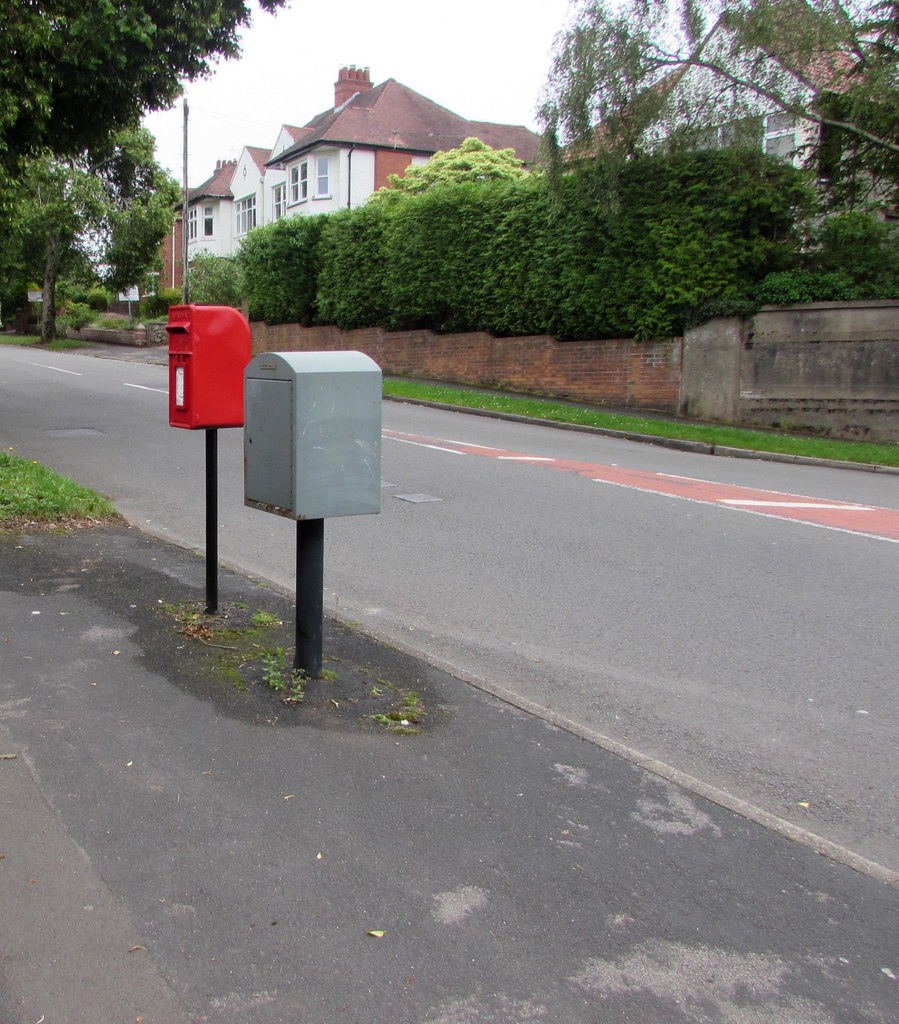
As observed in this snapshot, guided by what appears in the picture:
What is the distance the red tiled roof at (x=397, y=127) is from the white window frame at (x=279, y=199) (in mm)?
2937

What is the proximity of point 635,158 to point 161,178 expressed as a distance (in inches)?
990

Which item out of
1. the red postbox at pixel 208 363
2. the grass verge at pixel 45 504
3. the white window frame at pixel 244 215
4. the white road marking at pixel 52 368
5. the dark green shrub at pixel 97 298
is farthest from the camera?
the white window frame at pixel 244 215

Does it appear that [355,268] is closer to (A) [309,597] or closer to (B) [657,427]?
(B) [657,427]

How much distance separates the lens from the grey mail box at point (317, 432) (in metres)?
4.34

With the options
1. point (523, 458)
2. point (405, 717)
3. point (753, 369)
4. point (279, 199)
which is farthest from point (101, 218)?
point (405, 717)

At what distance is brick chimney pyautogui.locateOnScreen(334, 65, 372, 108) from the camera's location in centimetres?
5206

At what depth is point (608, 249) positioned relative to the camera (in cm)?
2255

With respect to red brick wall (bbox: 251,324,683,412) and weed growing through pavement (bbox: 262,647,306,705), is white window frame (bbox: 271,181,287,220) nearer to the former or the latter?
red brick wall (bbox: 251,324,683,412)

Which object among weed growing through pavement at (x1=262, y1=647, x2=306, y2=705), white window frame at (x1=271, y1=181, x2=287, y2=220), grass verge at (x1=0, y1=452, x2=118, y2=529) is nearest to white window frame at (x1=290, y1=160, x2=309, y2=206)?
white window frame at (x1=271, y1=181, x2=287, y2=220)

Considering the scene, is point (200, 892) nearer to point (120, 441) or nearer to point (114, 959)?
point (114, 959)

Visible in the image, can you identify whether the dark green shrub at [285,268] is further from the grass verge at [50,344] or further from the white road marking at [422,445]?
the white road marking at [422,445]

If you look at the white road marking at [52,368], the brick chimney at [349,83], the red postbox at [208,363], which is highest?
the brick chimney at [349,83]

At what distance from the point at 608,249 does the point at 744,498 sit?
1268 cm

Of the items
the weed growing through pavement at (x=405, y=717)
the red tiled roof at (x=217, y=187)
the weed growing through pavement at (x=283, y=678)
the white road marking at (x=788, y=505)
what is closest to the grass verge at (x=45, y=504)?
the weed growing through pavement at (x=283, y=678)
